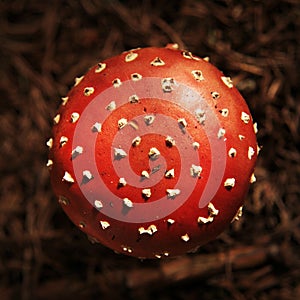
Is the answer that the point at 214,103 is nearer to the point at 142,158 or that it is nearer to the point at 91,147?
the point at 142,158

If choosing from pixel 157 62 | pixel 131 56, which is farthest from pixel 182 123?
pixel 131 56

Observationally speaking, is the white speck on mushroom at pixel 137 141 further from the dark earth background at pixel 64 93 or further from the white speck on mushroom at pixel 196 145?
the dark earth background at pixel 64 93

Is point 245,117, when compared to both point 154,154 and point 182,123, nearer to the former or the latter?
point 182,123

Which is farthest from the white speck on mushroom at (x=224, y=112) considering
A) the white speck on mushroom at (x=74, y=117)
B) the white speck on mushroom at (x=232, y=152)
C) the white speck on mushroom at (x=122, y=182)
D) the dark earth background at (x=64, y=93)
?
the dark earth background at (x=64, y=93)

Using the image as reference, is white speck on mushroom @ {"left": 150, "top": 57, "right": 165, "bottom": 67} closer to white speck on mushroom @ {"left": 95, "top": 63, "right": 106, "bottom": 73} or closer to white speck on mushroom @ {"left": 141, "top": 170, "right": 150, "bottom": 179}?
white speck on mushroom @ {"left": 95, "top": 63, "right": 106, "bottom": 73}

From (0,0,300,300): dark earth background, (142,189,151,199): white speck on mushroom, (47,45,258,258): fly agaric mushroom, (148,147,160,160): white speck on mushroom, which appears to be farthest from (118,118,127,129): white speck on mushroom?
(0,0,300,300): dark earth background

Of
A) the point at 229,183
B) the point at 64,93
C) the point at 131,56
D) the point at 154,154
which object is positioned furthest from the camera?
the point at 64,93
